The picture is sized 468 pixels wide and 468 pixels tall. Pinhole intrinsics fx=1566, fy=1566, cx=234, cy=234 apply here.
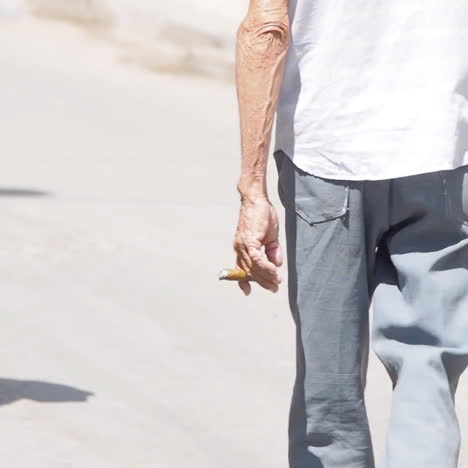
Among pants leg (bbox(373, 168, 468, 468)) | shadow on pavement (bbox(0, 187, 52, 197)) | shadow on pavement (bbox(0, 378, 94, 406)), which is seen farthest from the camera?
shadow on pavement (bbox(0, 187, 52, 197))

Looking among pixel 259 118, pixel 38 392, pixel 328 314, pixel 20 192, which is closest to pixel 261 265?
pixel 328 314

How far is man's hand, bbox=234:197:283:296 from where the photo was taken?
299cm

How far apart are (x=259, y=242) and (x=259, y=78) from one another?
312 mm

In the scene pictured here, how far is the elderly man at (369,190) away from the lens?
287 cm

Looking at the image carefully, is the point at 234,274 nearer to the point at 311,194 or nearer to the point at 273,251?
the point at 273,251

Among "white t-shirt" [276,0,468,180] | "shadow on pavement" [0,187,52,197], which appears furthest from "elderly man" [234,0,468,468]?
"shadow on pavement" [0,187,52,197]

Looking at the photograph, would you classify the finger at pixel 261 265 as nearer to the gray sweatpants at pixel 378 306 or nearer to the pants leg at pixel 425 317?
the gray sweatpants at pixel 378 306

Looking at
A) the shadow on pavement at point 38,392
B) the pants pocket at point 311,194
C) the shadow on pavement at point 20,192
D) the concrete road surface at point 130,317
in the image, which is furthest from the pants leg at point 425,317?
the shadow on pavement at point 20,192

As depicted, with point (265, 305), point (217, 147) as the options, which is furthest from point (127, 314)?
point (217, 147)

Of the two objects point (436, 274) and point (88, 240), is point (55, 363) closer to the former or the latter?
point (88, 240)

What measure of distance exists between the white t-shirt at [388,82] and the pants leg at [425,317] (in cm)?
6

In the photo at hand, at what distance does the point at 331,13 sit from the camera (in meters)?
2.90

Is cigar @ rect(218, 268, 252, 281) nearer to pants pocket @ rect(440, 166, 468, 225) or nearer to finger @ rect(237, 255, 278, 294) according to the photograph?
finger @ rect(237, 255, 278, 294)

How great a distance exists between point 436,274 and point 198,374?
2.52m
